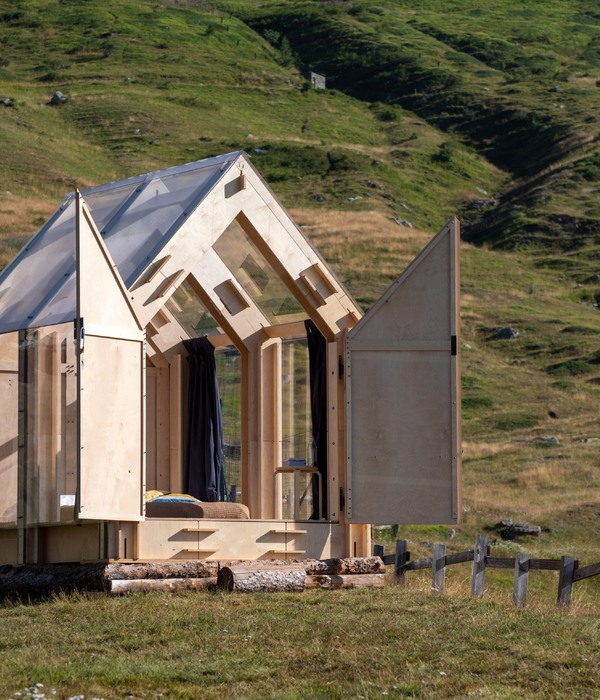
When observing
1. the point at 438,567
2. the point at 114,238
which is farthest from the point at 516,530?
the point at 114,238

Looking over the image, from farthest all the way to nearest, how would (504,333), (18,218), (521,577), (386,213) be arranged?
(386,213) → (18,218) → (504,333) → (521,577)

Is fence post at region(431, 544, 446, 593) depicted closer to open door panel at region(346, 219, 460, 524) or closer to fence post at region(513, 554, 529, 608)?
open door panel at region(346, 219, 460, 524)

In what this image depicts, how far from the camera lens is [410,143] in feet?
333

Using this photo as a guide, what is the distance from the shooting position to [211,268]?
17.3 metres

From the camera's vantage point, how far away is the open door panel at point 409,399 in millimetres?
15305

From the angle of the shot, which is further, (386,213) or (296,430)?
(386,213)

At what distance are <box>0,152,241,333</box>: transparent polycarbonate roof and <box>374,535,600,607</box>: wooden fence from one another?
480 cm

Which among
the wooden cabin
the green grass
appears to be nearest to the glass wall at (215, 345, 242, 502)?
the wooden cabin

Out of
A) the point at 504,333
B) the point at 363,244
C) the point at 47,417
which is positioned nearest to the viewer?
the point at 47,417

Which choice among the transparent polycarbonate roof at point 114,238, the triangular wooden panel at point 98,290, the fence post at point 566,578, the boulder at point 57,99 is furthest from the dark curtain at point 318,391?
the boulder at point 57,99

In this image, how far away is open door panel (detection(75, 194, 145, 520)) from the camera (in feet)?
43.2

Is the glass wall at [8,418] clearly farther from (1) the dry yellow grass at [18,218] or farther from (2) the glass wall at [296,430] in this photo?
(1) the dry yellow grass at [18,218]

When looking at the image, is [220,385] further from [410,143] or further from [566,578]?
[410,143]

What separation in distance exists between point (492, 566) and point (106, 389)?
4996 millimetres
